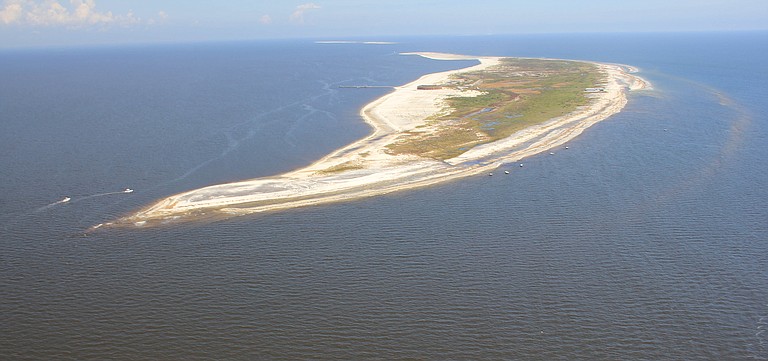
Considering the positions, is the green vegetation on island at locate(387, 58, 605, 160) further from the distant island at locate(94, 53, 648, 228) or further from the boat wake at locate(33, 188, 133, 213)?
the boat wake at locate(33, 188, 133, 213)

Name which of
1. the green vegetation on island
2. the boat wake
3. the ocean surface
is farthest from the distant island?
the boat wake

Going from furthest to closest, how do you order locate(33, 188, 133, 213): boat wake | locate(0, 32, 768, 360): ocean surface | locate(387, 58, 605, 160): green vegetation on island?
locate(387, 58, 605, 160): green vegetation on island → locate(33, 188, 133, 213): boat wake → locate(0, 32, 768, 360): ocean surface

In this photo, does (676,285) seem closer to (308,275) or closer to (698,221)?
(698,221)

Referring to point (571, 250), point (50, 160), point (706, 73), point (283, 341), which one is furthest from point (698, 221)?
point (706, 73)

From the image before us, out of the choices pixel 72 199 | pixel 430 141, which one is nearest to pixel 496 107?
pixel 430 141

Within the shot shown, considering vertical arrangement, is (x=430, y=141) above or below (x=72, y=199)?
above

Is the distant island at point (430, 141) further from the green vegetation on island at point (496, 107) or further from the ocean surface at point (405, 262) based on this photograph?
the ocean surface at point (405, 262)

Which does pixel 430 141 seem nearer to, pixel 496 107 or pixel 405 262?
pixel 496 107
